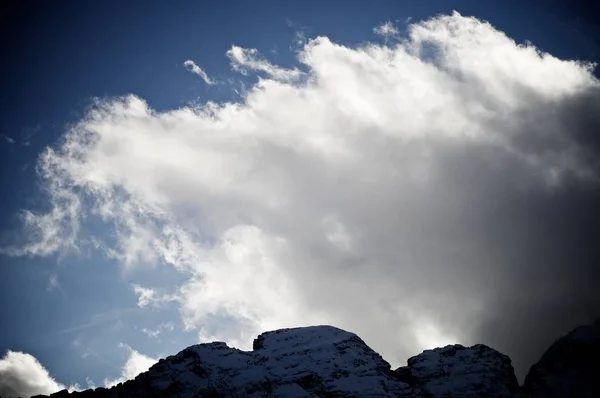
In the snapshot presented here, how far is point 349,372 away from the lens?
224 feet

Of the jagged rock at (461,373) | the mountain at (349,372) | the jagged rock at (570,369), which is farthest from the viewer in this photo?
the jagged rock at (461,373)

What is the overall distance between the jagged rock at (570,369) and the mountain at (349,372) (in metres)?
0.14

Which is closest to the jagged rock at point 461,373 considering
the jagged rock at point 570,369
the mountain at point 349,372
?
the mountain at point 349,372

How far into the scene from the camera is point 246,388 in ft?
213

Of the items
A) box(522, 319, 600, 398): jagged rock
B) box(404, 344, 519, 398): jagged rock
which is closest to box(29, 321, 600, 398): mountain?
box(404, 344, 519, 398): jagged rock

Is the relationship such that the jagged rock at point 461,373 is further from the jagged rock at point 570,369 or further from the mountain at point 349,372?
the jagged rock at point 570,369

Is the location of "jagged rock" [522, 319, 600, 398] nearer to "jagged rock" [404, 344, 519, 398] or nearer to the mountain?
the mountain

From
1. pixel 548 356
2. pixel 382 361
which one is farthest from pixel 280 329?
pixel 548 356

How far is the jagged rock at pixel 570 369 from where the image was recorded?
178ft

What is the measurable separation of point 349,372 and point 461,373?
20424 millimetres

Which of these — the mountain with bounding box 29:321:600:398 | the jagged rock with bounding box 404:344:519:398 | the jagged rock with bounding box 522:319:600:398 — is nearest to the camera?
the jagged rock with bounding box 522:319:600:398

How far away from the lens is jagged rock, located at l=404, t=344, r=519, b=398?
60647 millimetres

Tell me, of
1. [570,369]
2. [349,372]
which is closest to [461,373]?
[570,369]

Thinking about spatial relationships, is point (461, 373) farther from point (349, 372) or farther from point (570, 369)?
point (349, 372)
